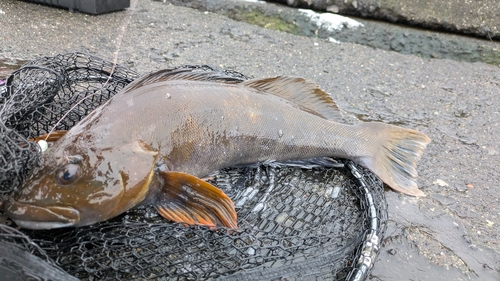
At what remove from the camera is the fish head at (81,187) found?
6.60 ft

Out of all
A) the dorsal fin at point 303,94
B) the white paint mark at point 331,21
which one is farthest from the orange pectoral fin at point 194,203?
the white paint mark at point 331,21

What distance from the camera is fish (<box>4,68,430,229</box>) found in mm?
2113

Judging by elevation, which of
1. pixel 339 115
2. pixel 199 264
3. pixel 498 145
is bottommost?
pixel 199 264

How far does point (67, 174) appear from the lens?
6.91 ft

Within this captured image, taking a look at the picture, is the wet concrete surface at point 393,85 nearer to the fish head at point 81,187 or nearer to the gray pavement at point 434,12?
the gray pavement at point 434,12

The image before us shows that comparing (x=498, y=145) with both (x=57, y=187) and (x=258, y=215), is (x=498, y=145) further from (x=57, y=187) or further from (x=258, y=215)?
(x=57, y=187)

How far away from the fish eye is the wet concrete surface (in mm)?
1879

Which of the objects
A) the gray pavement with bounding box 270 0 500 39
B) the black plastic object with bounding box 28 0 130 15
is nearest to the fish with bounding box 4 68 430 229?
the black plastic object with bounding box 28 0 130 15

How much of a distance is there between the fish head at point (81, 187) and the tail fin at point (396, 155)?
171cm

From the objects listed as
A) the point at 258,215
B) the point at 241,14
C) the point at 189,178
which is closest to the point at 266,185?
the point at 258,215

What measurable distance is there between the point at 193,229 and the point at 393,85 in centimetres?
344

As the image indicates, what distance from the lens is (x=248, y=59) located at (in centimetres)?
500

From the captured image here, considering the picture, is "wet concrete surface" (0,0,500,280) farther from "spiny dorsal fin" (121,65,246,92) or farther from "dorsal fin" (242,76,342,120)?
"spiny dorsal fin" (121,65,246,92)

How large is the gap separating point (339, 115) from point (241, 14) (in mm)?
3699
